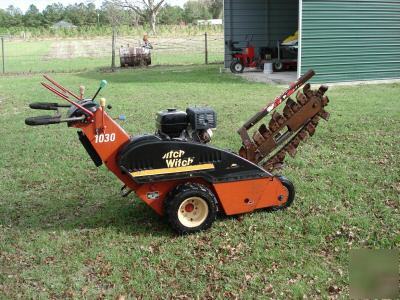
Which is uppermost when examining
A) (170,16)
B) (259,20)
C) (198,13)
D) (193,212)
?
(198,13)

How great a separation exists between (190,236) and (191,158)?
2.37 ft

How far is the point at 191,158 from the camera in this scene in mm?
4461

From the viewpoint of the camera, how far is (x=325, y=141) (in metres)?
7.70

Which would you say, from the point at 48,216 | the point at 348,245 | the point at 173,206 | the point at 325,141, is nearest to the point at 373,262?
the point at 348,245

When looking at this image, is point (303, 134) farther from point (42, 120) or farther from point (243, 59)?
point (243, 59)

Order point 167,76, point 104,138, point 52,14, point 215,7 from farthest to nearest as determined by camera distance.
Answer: point 52,14 < point 215,7 < point 167,76 < point 104,138

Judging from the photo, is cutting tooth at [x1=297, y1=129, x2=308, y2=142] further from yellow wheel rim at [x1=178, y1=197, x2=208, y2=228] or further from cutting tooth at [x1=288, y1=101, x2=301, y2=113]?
yellow wheel rim at [x1=178, y1=197, x2=208, y2=228]

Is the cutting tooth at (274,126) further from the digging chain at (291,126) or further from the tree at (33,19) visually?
the tree at (33,19)

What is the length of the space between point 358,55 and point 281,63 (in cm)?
388

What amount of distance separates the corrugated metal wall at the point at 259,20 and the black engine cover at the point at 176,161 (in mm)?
15250

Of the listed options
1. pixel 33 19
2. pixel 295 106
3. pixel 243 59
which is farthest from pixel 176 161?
pixel 33 19

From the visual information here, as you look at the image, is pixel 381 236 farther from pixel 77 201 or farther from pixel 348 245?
pixel 77 201

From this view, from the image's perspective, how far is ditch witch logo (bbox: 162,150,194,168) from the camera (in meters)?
4.38

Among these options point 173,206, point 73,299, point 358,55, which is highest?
point 358,55
